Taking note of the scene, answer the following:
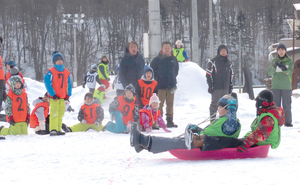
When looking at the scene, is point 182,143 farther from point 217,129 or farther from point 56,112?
point 56,112

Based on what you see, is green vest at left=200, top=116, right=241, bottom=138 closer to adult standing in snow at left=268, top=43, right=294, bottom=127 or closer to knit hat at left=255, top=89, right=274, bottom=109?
knit hat at left=255, top=89, right=274, bottom=109

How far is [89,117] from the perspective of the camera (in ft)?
24.0

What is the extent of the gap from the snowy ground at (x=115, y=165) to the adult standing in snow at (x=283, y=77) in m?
0.86

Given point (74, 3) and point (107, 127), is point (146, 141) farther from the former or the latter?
point (74, 3)

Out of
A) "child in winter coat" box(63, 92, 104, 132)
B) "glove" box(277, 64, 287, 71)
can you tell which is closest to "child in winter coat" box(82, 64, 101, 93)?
"child in winter coat" box(63, 92, 104, 132)

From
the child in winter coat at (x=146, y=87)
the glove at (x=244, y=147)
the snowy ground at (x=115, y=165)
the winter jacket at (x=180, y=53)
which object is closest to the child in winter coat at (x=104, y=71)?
the winter jacket at (x=180, y=53)

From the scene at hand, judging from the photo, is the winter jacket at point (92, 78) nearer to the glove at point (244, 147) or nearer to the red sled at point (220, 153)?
the red sled at point (220, 153)

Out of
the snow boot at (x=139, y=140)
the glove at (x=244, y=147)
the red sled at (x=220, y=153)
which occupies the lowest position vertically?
the red sled at (x=220, y=153)

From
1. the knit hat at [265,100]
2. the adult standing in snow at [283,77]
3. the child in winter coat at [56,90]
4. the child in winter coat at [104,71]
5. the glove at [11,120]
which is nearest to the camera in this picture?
the knit hat at [265,100]

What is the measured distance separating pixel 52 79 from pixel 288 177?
14.4ft

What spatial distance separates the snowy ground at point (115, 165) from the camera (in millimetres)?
3045

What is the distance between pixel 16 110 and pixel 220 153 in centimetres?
397

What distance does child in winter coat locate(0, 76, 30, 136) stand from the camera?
254 inches

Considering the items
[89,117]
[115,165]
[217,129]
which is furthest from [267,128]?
[89,117]
